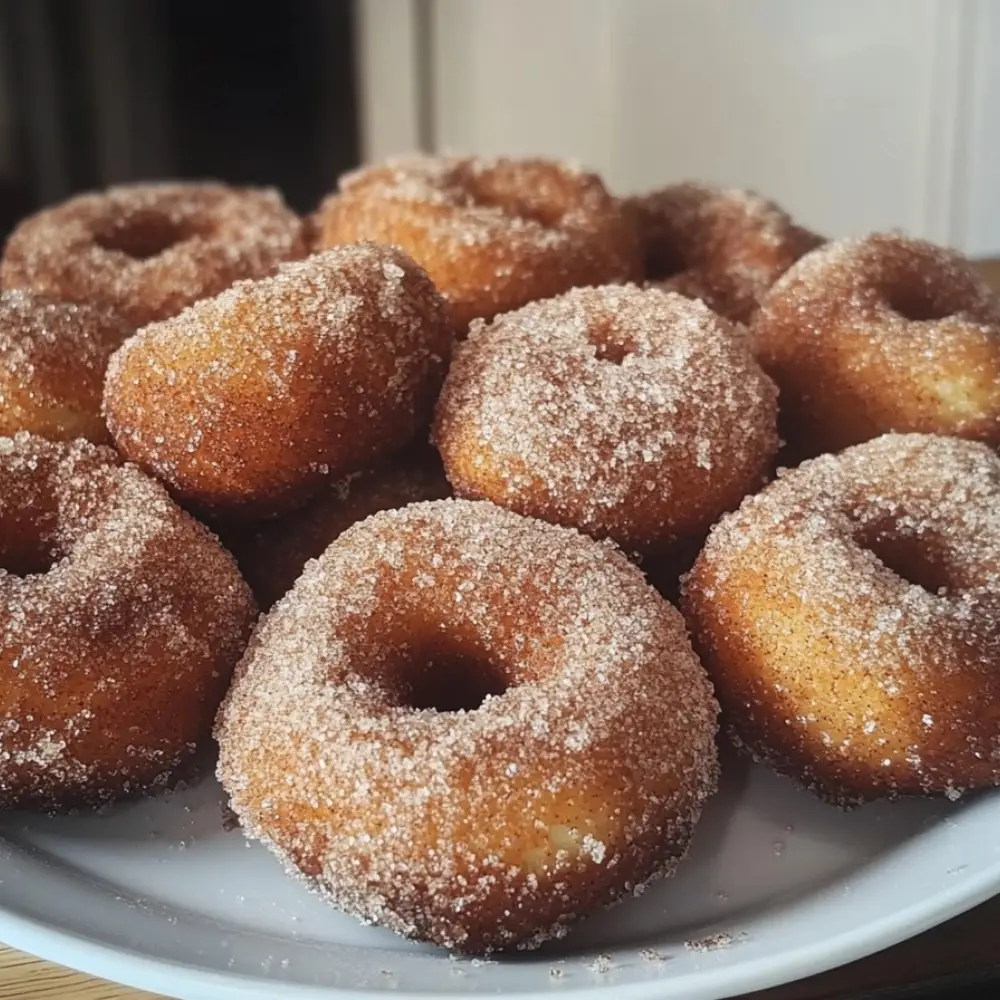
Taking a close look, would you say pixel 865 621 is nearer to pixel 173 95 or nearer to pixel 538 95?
pixel 538 95

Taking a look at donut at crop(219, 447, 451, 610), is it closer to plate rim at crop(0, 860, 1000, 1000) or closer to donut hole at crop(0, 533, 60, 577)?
donut hole at crop(0, 533, 60, 577)

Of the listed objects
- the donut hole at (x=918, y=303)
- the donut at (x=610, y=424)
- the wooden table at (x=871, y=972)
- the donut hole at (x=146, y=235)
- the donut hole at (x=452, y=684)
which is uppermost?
the donut hole at (x=146, y=235)

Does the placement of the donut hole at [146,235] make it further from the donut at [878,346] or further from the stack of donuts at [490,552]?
the donut at [878,346]

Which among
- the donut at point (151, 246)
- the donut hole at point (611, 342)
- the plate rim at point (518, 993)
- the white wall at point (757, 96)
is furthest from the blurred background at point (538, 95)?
the plate rim at point (518, 993)

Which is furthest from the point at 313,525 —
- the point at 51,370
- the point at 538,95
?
the point at 538,95

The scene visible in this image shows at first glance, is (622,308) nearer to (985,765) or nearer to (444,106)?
(985,765)

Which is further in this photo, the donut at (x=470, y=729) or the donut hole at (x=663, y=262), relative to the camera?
the donut hole at (x=663, y=262)
